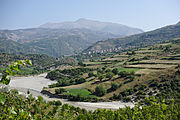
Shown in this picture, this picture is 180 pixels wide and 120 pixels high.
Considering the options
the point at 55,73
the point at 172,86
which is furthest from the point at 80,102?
the point at 55,73

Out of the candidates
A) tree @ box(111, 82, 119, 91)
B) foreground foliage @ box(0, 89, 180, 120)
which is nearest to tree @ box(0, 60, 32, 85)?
foreground foliage @ box(0, 89, 180, 120)

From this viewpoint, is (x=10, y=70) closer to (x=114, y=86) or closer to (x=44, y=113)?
(x=44, y=113)

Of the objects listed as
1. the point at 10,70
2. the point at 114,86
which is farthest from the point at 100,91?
the point at 10,70

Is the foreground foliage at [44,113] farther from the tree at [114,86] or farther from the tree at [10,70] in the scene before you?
the tree at [114,86]

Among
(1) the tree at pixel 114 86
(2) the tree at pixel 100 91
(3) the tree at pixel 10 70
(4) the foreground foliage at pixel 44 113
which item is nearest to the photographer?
(3) the tree at pixel 10 70

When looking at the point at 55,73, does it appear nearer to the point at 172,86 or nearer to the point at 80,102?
the point at 80,102

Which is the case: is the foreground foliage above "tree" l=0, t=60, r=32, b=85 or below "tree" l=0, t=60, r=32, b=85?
below

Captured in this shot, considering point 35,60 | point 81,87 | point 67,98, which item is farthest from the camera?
point 35,60

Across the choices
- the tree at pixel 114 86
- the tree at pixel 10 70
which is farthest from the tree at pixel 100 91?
the tree at pixel 10 70

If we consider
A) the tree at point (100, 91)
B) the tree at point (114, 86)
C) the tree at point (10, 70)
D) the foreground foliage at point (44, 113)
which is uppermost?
the tree at point (10, 70)

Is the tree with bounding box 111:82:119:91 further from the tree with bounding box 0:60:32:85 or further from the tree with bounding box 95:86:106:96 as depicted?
the tree with bounding box 0:60:32:85

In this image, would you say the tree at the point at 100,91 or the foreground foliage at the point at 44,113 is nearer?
the foreground foliage at the point at 44,113
